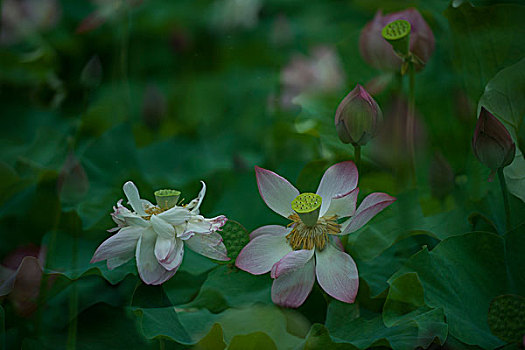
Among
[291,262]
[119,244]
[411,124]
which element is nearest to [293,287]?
[291,262]

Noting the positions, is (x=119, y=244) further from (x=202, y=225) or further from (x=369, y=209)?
(x=369, y=209)

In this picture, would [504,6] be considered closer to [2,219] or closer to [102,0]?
[2,219]

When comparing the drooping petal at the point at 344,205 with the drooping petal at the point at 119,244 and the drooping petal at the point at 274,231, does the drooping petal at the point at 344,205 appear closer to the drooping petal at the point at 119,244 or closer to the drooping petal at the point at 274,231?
the drooping petal at the point at 274,231

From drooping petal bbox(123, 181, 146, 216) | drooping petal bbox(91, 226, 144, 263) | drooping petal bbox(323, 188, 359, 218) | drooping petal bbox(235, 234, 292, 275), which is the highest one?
drooping petal bbox(123, 181, 146, 216)

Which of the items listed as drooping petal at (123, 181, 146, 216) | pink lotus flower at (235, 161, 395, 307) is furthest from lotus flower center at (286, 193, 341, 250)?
drooping petal at (123, 181, 146, 216)

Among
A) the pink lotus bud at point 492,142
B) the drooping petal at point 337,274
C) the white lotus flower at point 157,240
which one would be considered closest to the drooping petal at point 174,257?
the white lotus flower at point 157,240

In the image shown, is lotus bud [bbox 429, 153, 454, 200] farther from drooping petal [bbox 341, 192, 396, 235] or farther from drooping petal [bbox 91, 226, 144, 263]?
drooping petal [bbox 91, 226, 144, 263]
